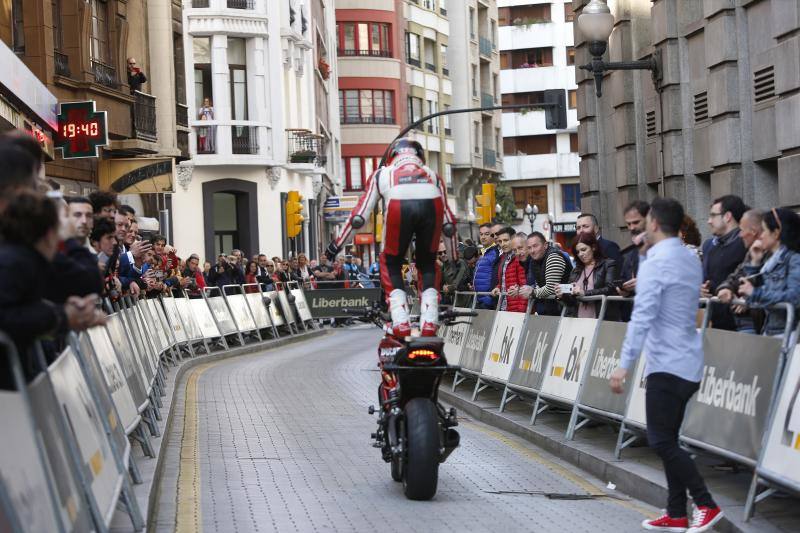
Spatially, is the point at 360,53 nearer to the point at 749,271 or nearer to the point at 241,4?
the point at 241,4

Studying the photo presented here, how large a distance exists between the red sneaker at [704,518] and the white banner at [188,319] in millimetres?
18550

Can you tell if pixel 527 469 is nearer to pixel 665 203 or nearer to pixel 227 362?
pixel 665 203

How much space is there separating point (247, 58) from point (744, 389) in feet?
144

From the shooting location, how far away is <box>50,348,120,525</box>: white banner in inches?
278

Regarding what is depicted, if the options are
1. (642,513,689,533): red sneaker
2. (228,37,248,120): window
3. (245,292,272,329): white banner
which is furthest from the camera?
(228,37,248,120): window

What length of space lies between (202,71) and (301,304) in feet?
46.7

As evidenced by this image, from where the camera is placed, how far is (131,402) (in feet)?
36.8

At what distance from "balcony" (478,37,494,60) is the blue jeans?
85265 mm

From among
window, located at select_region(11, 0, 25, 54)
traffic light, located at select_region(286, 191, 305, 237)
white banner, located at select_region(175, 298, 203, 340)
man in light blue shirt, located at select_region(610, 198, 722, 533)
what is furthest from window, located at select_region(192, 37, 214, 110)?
man in light blue shirt, located at select_region(610, 198, 722, 533)

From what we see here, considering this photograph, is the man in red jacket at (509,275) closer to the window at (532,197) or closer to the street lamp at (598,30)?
the street lamp at (598,30)

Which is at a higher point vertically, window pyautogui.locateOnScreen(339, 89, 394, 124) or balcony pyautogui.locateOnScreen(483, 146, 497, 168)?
window pyautogui.locateOnScreen(339, 89, 394, 124)

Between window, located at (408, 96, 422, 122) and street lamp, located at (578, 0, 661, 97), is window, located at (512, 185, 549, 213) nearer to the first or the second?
window, located at (408, 96, 422, 122)

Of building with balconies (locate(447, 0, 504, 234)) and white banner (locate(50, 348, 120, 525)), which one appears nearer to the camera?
white banner (locate(50, 348, 120, 525))

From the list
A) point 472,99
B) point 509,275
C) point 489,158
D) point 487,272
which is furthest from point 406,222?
point 489,158
